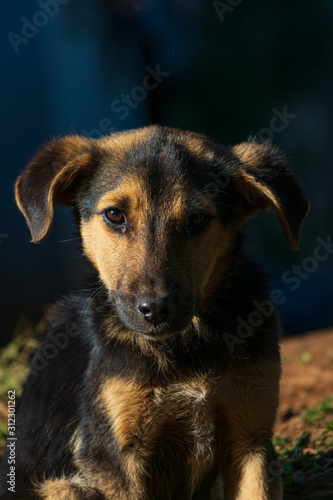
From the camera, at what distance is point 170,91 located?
29.8 feet

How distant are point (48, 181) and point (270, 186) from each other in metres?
1.27

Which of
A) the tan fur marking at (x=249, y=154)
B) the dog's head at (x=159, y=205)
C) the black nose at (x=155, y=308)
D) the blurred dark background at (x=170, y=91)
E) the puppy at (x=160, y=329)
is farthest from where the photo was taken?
the blurred dark background at (x=170, y=91)

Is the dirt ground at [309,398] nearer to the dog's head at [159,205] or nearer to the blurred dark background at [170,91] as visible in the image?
the blurred dark background at [170,91]

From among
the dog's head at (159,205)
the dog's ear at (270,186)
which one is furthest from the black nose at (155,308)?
the dog's ear at (270,186)

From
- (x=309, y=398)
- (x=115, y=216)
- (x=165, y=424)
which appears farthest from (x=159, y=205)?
(x=309, y=398)

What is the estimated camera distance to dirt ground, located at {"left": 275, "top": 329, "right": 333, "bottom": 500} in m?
4.40

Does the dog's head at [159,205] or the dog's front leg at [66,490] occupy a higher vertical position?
the dog's head at [159,205]

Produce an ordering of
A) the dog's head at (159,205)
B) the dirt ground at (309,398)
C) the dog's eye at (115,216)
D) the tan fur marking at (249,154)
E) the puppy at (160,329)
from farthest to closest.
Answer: the dirt ground at (309,398) < the tan fur marking at (249,154) < the dog's eye at (115,216) < the puppy at (160,329) < the dog's head at (159,205)

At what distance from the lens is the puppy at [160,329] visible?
3.55 meters

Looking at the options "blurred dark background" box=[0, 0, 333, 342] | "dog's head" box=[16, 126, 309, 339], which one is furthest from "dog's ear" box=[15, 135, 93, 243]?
"blurred dark background" box=[0, 0, 333, 342]

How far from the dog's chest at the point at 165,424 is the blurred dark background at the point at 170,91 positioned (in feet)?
14.0

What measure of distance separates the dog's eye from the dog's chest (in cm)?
89

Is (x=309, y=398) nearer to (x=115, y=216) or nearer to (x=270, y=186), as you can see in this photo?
(x=270, y=186)

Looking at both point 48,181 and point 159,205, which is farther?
point 48,181
